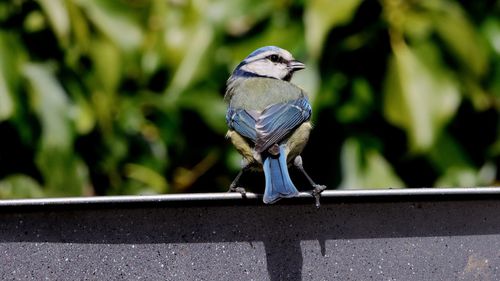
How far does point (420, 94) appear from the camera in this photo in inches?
80.5

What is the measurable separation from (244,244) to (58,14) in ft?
3.57

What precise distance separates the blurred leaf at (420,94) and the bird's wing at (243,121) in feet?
1.07

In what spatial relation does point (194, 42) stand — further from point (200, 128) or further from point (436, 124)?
point (436, 124)

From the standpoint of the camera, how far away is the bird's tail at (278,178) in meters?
1.40

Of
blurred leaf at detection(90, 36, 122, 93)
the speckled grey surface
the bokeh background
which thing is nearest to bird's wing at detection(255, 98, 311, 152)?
the bokeh background

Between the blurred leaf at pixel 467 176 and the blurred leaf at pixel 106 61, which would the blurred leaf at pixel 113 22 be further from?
the blurred leaf at pixel 467 176

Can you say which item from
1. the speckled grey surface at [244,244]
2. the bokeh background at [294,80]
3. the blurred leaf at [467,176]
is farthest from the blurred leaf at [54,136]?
the speckled grey surface at [244,244]

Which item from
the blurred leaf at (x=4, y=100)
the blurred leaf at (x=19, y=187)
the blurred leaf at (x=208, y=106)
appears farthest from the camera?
the blurred leaf at (x=208, y=106)

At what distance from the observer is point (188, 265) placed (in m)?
1.08

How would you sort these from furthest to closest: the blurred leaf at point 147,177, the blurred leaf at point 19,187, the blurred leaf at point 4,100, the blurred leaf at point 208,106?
the blurred leaf at point 147,177
the blurred leaf at point 208,106
the blurred leaf at point 19,187
the blurred leaf at point 4,100

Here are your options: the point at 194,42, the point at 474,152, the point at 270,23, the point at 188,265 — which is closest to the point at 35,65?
the point at 194,42

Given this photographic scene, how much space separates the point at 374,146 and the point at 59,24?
73 cm

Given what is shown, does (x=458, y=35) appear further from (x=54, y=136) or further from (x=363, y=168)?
(x=54, y=136)

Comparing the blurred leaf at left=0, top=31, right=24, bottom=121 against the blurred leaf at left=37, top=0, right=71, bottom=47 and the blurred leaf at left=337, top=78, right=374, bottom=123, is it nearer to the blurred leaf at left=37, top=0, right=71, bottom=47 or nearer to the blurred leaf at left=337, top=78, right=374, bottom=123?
the blurred leaf at left=37, top=0, right=71, bottom=47
